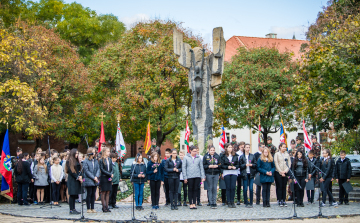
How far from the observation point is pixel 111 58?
26.8 meters

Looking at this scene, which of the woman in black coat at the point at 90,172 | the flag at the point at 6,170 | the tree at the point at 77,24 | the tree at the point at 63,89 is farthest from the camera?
the tree at the point at 77,24

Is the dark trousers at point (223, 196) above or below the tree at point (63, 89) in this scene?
below

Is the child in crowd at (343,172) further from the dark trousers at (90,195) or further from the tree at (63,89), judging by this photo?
the tree at (63,89)

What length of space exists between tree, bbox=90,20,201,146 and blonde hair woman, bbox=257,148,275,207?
12.0 meters

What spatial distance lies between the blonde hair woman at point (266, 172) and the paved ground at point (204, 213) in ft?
1.26

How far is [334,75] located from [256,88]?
13321 mm

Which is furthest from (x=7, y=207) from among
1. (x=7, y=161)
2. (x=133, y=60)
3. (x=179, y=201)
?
(x=133, y=60)

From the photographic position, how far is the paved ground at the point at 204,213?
10.3 metres

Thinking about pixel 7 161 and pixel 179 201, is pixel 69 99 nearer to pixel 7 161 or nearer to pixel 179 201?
pixel 7 161

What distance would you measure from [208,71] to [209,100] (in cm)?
128

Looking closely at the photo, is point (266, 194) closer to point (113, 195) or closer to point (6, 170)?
point (113, 195)

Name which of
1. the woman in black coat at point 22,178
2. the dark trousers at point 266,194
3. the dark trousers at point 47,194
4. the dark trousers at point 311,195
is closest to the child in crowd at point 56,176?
the dark trousers at point 47,194

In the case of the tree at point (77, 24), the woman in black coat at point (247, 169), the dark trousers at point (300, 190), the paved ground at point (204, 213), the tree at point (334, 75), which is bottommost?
the paved ground at point (204, 213)

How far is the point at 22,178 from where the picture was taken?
46.4 feet
